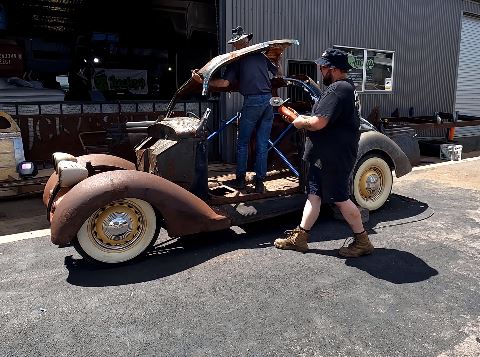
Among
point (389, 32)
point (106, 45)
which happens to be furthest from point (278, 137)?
point (106, 45)

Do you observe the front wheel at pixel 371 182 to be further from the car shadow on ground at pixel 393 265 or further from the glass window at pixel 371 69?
the glass window at pixel 371 69

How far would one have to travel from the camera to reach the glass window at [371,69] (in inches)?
436

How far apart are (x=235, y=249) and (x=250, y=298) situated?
3.35 ft

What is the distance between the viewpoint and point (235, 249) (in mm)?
4070

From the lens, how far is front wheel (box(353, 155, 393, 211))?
502cm

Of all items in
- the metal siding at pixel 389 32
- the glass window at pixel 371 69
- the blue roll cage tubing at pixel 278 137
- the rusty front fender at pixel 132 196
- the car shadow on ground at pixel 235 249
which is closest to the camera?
the rusty front fender at pixel 132 196

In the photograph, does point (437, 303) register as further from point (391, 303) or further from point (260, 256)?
point (260, 256)

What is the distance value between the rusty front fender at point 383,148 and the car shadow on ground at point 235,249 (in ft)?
2.23

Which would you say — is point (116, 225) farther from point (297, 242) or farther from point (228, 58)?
point (228, 58)

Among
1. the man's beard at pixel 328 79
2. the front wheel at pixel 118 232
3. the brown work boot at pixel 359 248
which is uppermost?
the man's beard at pixel 328 79

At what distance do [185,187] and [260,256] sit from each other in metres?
1.04

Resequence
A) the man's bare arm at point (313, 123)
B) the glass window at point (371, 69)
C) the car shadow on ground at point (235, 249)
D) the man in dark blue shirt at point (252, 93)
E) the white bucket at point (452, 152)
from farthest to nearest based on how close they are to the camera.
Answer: the glass window at point (371, 69)
the white bucket at point (452, 152)
the man in dark blue shirt at point (252, 93)
the man's bare arm at point (313, 123)
the car shadow on ground at point (235, 249)

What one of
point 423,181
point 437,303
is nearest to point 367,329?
point 437,303

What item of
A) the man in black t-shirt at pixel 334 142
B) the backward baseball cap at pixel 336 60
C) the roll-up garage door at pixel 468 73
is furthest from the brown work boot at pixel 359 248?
the roll-up garage door at pixel 468 73
